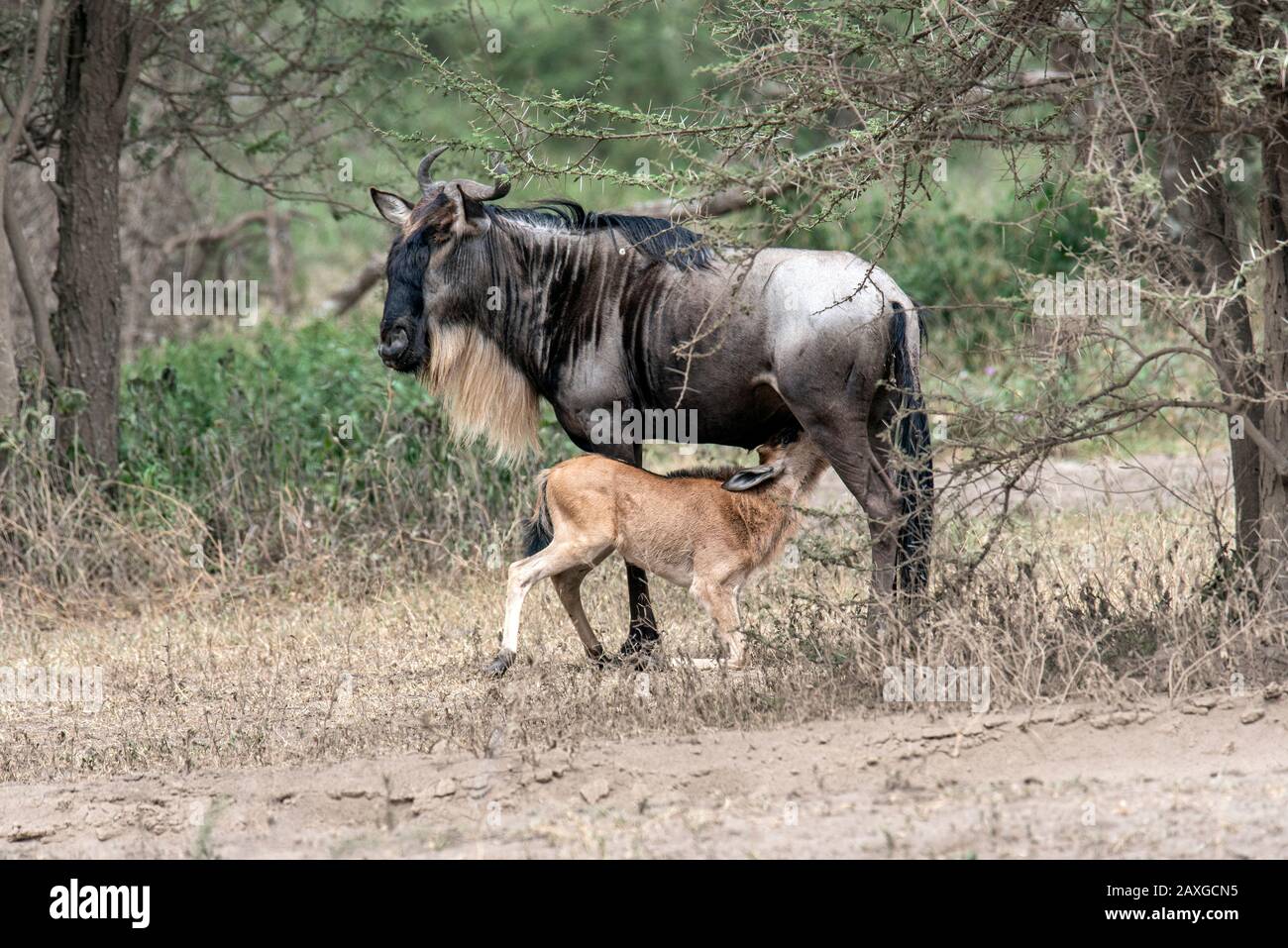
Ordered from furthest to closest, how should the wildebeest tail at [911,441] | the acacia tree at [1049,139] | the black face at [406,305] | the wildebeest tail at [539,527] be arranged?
the wildebeest tail at [539,527]
the black face at [406,305]
the wildebeest tail at [911,441]
the acacia tree at [1049,139]

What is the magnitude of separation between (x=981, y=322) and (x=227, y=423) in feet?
23.1

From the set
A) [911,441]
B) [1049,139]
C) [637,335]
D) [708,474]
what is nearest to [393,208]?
[637,335]

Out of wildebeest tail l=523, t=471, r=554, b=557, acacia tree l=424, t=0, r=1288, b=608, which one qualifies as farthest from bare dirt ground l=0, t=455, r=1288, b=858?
acacia tree l=424, t=0, r=1288, b=608

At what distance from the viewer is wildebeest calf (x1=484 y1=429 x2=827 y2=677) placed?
7.73 metres

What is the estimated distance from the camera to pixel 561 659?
27.2 ft

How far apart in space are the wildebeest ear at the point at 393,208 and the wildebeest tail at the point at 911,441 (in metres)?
2.43

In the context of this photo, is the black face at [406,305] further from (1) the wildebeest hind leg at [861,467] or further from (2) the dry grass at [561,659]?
(1) the wildebeest hind leg at [861,467]

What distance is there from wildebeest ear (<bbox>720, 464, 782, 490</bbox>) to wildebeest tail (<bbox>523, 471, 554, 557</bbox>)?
917 millimetres

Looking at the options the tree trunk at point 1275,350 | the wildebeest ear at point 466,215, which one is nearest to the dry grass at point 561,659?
the tree trunk at point 1275,350

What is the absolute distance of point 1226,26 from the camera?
20.3 ft

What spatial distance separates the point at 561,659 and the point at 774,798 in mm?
2711

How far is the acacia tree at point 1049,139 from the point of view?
6.21 m

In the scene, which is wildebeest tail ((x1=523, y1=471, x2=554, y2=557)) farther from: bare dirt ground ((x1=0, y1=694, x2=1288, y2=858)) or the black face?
bare dirt ground ((x1=0, y1=694, x2=1288, y2=858))

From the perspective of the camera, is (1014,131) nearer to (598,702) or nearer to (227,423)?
(598,702)
